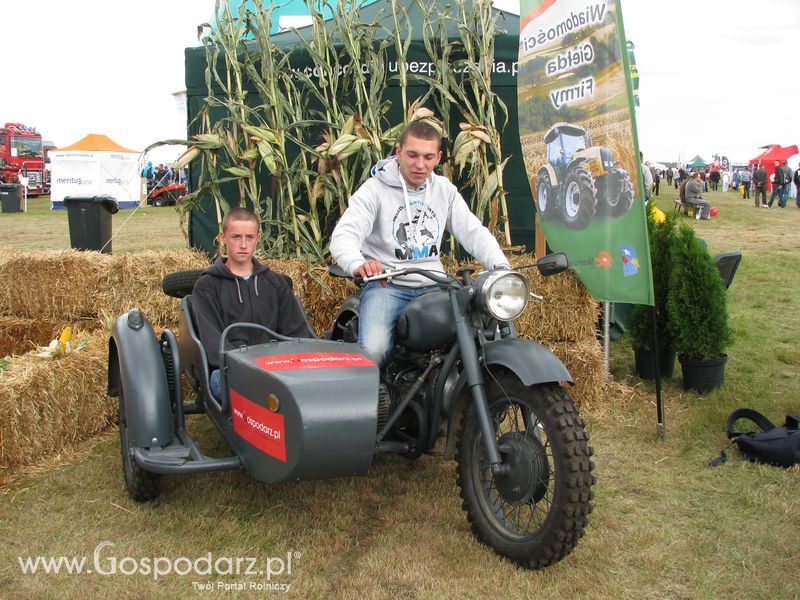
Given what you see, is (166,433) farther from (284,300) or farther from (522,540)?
(522,540)

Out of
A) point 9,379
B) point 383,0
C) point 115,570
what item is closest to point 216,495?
point 115,570

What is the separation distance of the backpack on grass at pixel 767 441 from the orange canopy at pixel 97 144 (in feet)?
68.6

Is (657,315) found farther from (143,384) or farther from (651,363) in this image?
(143,384)

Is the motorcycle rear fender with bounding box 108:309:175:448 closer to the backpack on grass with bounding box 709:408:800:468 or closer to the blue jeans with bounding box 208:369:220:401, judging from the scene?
the blue jeans with bounding box 208:369:220:401

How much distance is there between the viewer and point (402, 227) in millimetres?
3514

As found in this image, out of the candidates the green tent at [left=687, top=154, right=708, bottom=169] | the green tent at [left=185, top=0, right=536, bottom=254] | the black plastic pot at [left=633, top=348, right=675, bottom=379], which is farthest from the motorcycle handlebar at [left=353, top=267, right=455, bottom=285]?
the green tent at [left=687, top=154, right=708, bottom=169]

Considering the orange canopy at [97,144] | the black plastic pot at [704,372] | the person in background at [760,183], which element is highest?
the orange canopy at [97,144]

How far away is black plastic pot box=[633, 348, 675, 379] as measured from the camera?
16.6 feet

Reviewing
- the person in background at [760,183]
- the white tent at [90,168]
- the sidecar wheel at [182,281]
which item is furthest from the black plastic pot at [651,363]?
the person in background at [760,183]

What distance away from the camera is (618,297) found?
13.9 ft

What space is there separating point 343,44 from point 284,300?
114 inches

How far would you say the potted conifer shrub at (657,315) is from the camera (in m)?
4.86

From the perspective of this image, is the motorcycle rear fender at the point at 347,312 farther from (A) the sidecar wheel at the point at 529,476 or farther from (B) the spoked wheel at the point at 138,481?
(B) the spoked wheel at the point at 138,481

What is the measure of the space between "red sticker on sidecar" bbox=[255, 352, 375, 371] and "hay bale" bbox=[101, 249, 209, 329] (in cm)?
264
